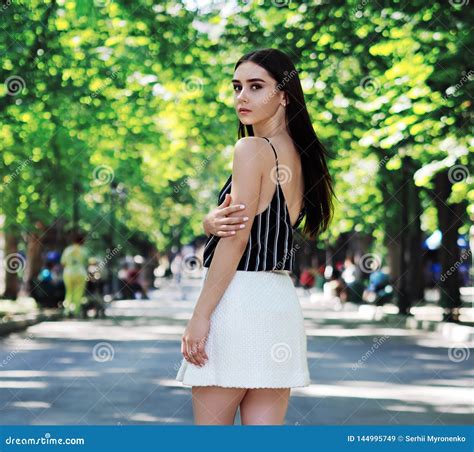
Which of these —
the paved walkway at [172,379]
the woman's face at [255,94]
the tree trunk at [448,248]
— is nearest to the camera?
the woman's face at [255,94]

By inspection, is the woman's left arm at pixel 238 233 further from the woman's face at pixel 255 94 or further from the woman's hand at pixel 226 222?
the woman's face at pixel 255 94

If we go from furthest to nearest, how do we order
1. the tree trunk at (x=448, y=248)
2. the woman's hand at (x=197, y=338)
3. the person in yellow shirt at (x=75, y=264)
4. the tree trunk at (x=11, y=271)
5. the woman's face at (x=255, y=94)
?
the tree trunk at (x=11, y=271) < the tree trunk at (x=448, y=248) < the person in yellow shirt at (x=75, y=264) < the woman's face at (x=255, y=94) < the woman's hand at (x=197, y=338)

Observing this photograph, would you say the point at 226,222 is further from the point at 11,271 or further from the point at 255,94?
the point at 11,271

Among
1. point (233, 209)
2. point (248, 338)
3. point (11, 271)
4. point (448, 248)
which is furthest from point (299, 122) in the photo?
point (11, 271)

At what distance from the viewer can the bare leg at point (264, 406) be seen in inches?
132

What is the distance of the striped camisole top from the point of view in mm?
3332

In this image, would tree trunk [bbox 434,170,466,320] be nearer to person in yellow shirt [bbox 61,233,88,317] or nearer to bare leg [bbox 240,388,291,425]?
person in yellow shirt [bbox 61,233,88,317]

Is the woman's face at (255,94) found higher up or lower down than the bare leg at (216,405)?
higher up

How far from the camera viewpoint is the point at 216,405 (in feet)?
10.8

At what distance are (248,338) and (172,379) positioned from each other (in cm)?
946

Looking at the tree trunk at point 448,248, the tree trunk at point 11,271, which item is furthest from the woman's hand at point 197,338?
the tree trunk at point 11,271

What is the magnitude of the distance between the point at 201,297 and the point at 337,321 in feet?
79.2

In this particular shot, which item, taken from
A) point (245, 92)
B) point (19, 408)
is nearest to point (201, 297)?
point (245, 92)

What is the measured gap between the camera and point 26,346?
17.6 metres
